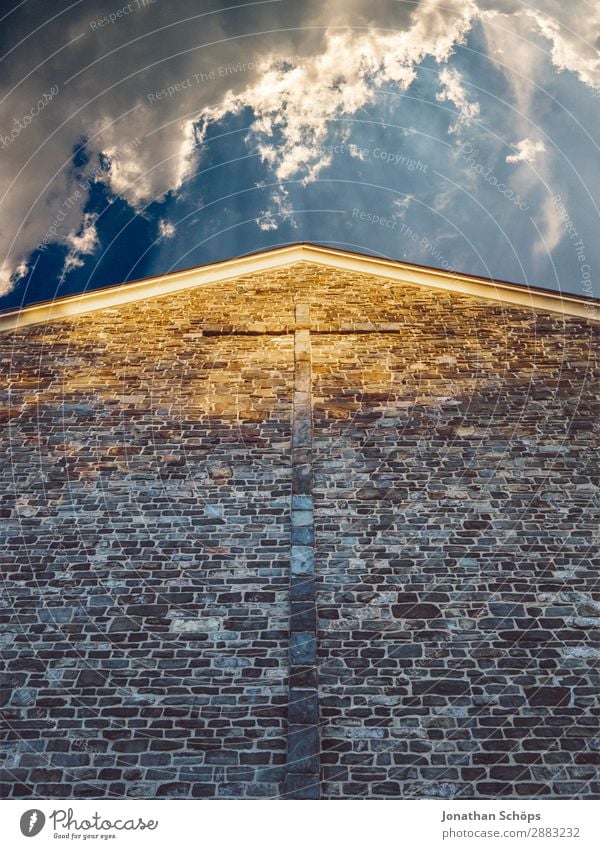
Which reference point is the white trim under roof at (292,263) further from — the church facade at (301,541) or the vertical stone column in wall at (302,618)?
the vertical stone column in wall at (302,618)

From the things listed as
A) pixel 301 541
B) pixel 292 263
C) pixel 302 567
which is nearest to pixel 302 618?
pixel 302 567

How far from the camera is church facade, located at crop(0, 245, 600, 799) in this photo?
213 inches

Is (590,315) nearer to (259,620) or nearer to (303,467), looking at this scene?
(303,467)

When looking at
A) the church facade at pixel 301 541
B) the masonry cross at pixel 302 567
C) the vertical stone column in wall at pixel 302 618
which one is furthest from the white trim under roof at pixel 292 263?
the vertical stone column in wall at pixel 302 618

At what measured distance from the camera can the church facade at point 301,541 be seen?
5.42m

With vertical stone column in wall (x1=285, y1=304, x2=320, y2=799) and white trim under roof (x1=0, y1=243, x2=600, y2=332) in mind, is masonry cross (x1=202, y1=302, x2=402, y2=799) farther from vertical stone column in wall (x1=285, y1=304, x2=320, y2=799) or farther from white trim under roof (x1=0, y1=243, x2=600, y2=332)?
white trim under roof (x1=0, y1=243, x2=600, y2=332)

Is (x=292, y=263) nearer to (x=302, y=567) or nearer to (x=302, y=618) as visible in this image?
(x=302, y=567)

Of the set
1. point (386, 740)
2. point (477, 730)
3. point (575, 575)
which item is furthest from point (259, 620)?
point (575, 575)

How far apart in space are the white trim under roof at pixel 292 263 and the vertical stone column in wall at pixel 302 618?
108 inches

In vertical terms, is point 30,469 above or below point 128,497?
above

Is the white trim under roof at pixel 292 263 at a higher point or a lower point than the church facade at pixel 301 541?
higher

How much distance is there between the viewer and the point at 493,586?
6.55 m

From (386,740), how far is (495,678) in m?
1.20

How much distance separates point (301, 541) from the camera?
6910mm
